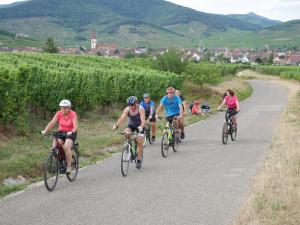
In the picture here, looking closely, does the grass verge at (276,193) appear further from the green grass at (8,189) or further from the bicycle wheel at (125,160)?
the green grass at (8,189)

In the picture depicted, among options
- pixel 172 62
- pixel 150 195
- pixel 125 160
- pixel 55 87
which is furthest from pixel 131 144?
pixel 172 62

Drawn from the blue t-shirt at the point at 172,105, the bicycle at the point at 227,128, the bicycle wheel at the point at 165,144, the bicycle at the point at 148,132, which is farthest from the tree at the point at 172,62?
the bicycle wheel at the point at 165,144

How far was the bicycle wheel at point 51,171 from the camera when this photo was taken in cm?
1098

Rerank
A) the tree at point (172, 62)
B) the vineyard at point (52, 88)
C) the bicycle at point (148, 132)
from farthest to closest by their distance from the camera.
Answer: the tree at point (172, 62), the bicycle at point (148, 132), the vineyard at point (52, 88)

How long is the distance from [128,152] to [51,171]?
2.58 m

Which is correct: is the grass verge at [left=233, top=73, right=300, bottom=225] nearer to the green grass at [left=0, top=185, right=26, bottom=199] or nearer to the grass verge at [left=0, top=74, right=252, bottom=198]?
the green grass at [left=0, top=185, right=26, bottom=199]

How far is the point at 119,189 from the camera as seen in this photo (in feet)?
36.8

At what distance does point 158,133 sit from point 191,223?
49.9 feet

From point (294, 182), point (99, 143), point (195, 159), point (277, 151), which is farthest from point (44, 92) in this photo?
point (294, 182)

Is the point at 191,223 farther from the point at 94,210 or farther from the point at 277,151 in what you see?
the point at 277,151

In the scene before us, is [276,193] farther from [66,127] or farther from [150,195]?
[66,127]

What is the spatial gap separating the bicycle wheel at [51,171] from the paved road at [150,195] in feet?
0.66

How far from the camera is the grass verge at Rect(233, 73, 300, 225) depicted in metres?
8.48

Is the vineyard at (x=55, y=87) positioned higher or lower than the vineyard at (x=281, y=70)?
higher
